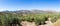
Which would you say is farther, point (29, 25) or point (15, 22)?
point (29, 25)

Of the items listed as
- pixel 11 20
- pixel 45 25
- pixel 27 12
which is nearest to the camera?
pixel 11 20

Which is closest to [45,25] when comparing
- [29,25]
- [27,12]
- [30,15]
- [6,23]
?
[29,25]

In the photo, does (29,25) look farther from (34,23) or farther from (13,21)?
(13,21)

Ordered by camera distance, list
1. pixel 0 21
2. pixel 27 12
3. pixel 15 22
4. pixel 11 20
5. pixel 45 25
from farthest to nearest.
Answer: pixel 27 12 → pixel 45 25 → pixel 15 22 → pixel 11 20 → pixel 0 21

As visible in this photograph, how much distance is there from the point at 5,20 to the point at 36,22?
4527mm

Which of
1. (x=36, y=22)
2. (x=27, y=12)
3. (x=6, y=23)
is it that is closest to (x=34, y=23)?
(x=36, y=22)

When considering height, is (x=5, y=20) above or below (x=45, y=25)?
above

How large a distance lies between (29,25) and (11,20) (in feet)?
13.5

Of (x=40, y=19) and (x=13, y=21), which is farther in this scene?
(x=40, y=19)

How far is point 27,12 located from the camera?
51.3 feet

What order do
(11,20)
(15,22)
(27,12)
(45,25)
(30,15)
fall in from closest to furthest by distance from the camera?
(11,20) → (15,22) → (45,25) → (30,15) → (27,12)

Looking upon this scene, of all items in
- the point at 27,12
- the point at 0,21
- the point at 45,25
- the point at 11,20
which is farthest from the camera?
the point at 27,12

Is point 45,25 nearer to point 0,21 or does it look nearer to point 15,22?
point 15,22

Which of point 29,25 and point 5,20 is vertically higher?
point 5,20
